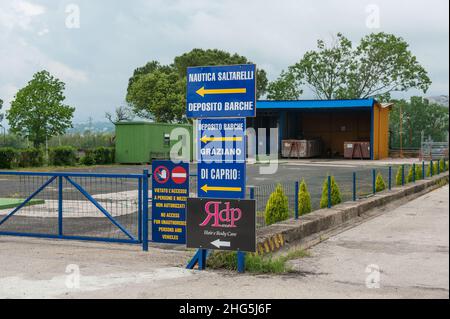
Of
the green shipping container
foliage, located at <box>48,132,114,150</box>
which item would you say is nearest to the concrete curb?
the green shipping container

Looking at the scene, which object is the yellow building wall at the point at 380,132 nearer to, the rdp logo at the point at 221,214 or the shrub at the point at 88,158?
the shrub at the point at 88,158

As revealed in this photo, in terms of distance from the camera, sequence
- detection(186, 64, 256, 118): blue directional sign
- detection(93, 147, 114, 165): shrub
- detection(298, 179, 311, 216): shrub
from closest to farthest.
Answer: detection(186, 64, 256, 118): blue directional sign → detection(298, 179, 311, 216): shrub → detection(93, 147, 114, 165): shrub

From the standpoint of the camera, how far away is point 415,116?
335ft

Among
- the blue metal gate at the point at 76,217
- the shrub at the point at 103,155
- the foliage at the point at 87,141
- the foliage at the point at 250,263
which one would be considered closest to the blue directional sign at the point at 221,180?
the foliage at the point at 250,263

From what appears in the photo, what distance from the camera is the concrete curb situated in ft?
32.4

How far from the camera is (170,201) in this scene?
362 inches

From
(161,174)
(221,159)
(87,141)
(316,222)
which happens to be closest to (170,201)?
(161,174)

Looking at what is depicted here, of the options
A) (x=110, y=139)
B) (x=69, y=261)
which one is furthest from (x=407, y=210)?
(x=110, y=139)

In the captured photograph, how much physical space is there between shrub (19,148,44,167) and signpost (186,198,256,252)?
93.7 feet

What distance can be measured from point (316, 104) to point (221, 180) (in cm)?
4375

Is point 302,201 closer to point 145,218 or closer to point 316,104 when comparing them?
point 145,218

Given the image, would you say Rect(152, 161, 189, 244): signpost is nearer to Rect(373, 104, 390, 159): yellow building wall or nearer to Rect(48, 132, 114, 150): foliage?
Rect(48, 132, 114, 150): foliage

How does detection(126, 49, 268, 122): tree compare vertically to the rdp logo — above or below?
above
